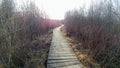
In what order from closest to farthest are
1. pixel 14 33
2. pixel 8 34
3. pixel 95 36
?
pixel 8 34 → pixel 14 33 → pixel 95 36

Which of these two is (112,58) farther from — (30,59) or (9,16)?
(9,16)

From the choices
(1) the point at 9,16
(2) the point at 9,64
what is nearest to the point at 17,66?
(2) the point at 9,64

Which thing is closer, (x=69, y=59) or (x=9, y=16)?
(x=9, y=16)

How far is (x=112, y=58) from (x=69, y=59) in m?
1.81

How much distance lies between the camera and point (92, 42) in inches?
326

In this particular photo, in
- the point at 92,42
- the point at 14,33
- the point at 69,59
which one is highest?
the point at 14,33

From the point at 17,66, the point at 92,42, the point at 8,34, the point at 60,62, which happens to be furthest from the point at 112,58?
the point at 8,34

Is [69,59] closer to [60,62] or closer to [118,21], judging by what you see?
[60,62]

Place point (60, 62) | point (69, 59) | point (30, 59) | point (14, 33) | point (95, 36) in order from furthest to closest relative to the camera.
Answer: point (95, 36)
point (69, 59)
point (60, 62)
point (30, 59)
point (14, 33)

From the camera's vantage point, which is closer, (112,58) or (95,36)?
(112,58)

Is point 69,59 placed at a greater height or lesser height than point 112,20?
lesser

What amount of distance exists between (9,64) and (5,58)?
0.65 ft

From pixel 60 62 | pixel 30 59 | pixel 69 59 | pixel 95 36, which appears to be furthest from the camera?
pixel 95 36

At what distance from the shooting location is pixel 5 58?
432 centimetres
